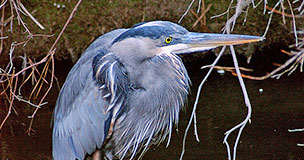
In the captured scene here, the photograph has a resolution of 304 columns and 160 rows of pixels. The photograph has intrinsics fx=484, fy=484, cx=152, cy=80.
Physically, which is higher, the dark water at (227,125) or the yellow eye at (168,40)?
the yellow eye at (168,40)

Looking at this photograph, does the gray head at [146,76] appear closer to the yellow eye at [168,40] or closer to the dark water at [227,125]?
the yellow eye at [168,40]

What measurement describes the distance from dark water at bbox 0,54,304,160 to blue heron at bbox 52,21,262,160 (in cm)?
44

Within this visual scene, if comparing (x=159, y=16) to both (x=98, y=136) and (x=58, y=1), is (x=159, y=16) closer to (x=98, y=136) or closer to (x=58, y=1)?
(x=58, y=1)

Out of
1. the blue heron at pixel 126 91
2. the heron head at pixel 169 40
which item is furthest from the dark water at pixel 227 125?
the heron head at pixel 169 40

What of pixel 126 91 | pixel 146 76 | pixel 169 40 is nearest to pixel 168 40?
pixel 169 40

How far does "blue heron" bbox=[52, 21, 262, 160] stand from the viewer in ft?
8.91

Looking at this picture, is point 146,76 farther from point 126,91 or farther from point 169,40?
point 169,40

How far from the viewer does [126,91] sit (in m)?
3.02

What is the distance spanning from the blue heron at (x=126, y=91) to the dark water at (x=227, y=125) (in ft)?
1.46

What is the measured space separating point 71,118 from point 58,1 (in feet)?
8.32

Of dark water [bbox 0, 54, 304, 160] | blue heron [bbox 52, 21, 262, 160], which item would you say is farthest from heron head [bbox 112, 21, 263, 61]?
dark water [bbox 0, 54, 304, 160]

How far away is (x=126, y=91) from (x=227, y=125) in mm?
1356

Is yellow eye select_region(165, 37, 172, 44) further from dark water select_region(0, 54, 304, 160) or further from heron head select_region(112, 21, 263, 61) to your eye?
dark water select_region(0, 54, 304, 160)

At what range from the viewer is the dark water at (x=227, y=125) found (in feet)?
12.1
